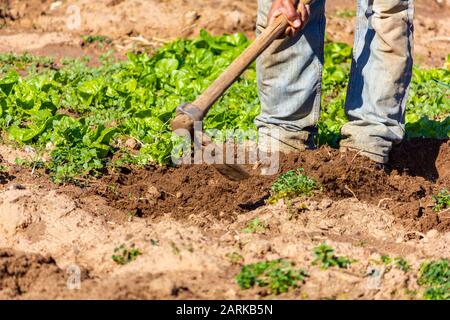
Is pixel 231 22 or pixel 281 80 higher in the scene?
pixel 281 80

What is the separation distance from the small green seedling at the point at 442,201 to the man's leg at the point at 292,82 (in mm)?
808

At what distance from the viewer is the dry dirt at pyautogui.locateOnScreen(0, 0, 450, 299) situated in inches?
Answer: 157

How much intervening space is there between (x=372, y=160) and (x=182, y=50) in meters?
2.60

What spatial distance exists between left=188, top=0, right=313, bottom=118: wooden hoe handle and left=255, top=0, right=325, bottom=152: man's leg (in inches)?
13.9

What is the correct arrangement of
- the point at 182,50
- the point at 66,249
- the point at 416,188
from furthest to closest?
1. the point at 182,50
2. the point at 416,188
3. the point at 66,249

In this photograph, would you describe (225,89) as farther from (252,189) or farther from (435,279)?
(435,279)

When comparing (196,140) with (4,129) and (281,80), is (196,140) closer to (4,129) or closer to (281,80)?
(281,80)

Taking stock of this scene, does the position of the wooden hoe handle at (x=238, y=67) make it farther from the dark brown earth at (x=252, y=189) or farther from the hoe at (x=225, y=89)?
the dark brown earth at (x=252, y=189)

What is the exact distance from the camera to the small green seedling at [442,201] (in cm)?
508

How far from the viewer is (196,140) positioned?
15.6 feet

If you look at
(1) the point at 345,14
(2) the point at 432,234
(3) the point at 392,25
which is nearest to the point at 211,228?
(2) the point at 432,234

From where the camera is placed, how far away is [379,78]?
5398mm

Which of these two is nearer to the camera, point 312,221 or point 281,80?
point 312,221
